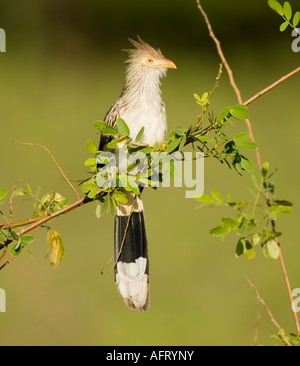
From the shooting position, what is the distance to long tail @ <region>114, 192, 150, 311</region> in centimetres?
289

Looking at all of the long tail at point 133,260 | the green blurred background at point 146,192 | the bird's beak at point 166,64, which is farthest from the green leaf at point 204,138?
the bird's beak at point 166,64

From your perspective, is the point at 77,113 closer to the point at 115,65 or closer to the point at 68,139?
the point at 68,139

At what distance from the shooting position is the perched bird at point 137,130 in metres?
2.93

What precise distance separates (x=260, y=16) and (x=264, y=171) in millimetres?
8145

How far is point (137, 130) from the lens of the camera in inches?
120

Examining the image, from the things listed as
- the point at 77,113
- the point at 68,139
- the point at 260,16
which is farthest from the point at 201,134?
the point at 260,16

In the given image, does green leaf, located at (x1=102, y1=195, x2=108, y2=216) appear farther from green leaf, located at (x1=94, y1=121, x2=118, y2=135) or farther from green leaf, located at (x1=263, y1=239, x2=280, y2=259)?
green leaf, located at (x1=263, y1=239, x2=280, y2=259)

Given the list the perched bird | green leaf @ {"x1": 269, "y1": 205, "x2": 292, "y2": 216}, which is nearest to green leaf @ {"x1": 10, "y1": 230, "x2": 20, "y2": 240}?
green leaf @ {"x1": 269, "y1": 205, "x2": 292, "y2": 216}

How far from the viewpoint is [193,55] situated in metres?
9.34

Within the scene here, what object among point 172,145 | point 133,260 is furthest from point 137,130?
point 172,145

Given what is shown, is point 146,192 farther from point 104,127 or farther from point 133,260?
point 104,127

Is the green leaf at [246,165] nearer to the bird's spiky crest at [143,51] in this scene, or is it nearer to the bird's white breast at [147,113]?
the bird's white breast at [147,113]

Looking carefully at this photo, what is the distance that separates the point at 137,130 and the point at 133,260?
571mm

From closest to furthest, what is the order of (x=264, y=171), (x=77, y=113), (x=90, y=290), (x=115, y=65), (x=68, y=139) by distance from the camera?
1. (x=264, y=171)
2. (x=90, y=290)
3. (x=68, y=139)
4. (x=77, y=113)
5. (x=115, y=65)
